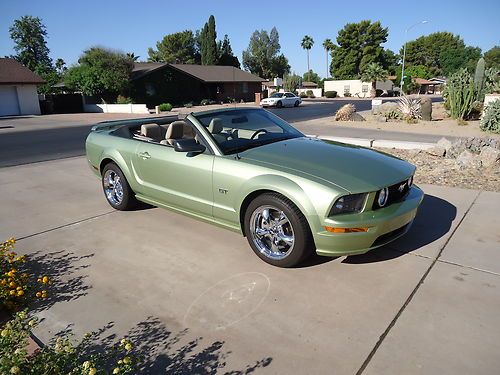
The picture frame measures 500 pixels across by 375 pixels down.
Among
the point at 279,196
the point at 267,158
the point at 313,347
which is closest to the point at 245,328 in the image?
the point at 313,347

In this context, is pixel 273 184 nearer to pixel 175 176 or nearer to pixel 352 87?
pixel 175 176

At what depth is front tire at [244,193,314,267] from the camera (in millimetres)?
3496

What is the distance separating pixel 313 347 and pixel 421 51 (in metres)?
124

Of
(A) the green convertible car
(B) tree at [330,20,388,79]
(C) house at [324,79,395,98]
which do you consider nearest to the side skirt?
(A) the green convertible car

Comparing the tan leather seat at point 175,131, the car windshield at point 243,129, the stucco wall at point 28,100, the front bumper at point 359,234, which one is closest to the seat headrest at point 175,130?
the tan leather seat at point 175,131

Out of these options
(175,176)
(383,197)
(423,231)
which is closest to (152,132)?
(175,176)

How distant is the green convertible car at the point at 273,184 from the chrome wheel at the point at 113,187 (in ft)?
0.41

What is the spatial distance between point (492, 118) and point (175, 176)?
1432 cm

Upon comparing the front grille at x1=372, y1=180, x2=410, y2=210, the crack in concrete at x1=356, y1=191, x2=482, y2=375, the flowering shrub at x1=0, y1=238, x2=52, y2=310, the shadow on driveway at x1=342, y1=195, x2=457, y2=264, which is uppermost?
the front grille at x1=372, y1=180, x2=410, y2=210

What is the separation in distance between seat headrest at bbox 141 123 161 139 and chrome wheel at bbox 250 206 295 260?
2416 mm

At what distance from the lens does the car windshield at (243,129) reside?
4.31 m

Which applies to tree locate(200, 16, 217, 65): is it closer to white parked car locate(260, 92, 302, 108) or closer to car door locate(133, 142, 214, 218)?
white parked car locate(260, 92, 302, 108)

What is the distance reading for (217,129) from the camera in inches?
176

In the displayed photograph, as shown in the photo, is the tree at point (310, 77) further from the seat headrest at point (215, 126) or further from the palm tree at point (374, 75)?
the seat headrest at point (215, 126)
